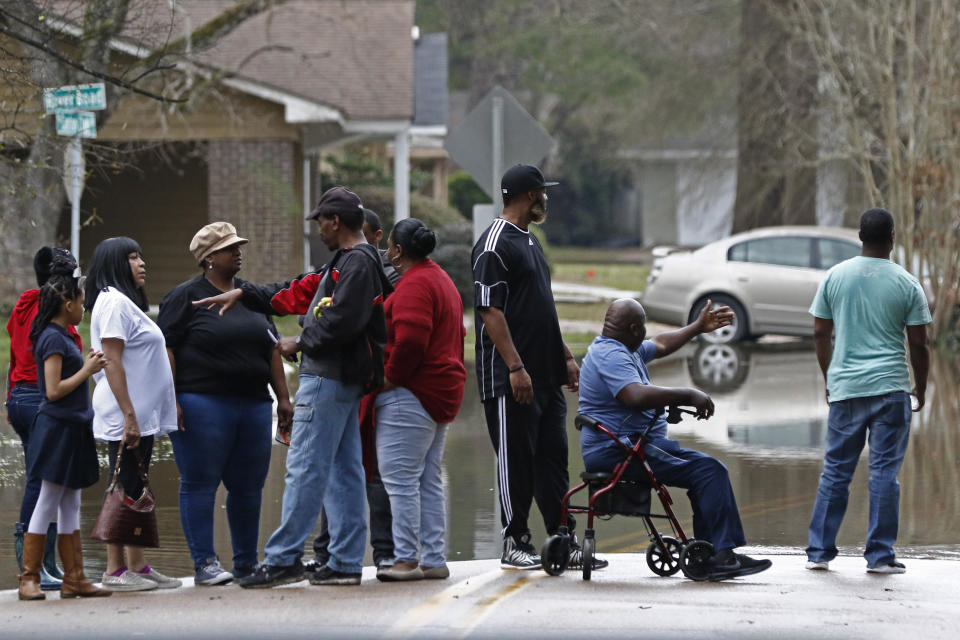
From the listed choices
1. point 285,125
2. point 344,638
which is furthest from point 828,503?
point 285,125

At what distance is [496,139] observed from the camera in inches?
393

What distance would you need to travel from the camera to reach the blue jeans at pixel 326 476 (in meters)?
6.97

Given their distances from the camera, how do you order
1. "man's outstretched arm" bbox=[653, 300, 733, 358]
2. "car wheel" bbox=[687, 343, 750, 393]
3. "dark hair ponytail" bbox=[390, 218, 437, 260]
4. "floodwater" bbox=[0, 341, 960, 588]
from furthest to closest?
"car wheel" bbox=[687, 343, 750, 393] → "floodwater" bbox=[0, 341, 960, 588] → "man's outstretched arm" bbox=[653, 300, 733, 358] → "dark hair ponytail" bbox=[390, 218, 437, 260]

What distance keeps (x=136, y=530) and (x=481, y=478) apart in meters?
4.29

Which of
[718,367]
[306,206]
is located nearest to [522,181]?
[718,367]

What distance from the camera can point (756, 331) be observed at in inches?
822

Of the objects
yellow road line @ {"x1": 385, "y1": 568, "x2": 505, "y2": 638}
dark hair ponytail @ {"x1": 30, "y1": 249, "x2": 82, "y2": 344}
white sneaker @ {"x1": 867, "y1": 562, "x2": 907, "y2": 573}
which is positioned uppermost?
dark hair ponytail @ {"x1": 30, "y1": 249, "x2": 82, "y2": 344}

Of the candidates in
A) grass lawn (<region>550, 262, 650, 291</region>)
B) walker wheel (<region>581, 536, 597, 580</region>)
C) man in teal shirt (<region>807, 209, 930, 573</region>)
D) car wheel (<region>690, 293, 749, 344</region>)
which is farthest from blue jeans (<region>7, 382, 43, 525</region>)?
grass lawn (<region>550, 262, 650, 291</region>)

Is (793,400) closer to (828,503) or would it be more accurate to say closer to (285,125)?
(828,503)

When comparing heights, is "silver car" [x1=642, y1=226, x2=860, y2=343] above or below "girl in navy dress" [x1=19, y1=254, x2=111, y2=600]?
above

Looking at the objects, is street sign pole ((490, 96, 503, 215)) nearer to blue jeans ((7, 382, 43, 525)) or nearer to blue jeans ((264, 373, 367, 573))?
blue jeans ((264, 373, 367, 573))

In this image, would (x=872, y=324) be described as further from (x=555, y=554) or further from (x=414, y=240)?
(x=414, y=240)

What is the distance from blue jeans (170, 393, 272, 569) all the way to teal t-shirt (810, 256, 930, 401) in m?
2.86

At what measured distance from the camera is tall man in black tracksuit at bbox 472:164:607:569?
7352mm
